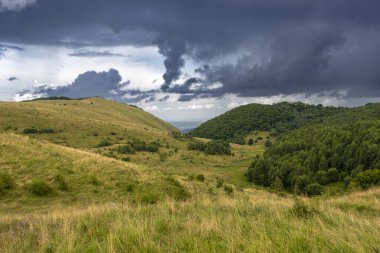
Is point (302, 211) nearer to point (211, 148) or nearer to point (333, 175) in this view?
point (333, 175)

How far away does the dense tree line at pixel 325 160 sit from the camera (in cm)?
10819

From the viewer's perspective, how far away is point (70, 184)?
23.3m

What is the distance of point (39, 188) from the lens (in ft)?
67.3

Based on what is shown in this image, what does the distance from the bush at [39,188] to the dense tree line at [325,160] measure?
87.5 meters

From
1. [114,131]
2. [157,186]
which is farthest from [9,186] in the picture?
[114,131]

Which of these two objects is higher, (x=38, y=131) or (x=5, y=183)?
(x=38, y=131)

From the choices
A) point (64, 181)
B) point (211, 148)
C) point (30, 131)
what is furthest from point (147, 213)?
point (211, 148)

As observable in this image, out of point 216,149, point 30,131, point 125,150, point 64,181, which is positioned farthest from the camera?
point 216,149

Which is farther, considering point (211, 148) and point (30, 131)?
point (211, 148)

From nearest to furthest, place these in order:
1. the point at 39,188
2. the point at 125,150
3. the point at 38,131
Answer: the point at 39,188 → the point at 125,150 → the point at 38,131

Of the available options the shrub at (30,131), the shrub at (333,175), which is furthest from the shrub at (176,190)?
the shrub at (333,175)

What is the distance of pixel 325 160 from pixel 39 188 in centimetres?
11945

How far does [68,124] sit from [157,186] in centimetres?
11479

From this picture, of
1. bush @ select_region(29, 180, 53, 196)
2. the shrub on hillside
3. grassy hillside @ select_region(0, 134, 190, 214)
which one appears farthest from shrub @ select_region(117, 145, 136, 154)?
bush @ select_region(29, 180, 53, 196)
